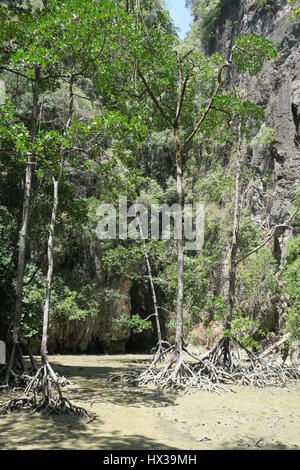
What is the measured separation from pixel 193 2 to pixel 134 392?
28.9 metres

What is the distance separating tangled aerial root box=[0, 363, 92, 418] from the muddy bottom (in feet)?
0.67

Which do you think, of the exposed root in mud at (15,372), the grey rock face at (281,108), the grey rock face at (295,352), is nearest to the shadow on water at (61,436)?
the exposed root in mud at (15,372)

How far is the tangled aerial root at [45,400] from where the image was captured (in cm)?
564

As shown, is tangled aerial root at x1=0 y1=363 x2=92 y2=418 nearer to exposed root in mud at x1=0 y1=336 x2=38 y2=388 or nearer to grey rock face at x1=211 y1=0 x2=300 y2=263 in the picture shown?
exposed root in mud at x1=0 y1=336 x2=38 y2=388

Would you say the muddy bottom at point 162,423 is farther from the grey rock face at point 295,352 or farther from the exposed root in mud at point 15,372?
the grey rock face at point 295,352

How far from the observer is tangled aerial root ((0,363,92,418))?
5.64m

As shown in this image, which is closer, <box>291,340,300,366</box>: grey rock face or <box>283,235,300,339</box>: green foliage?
<box>283,235,300,339</box>: green foliage

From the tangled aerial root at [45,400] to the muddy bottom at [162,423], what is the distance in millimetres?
204

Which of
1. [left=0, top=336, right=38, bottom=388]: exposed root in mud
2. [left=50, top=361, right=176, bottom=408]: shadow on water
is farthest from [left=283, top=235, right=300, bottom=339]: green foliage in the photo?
[left=0, top=336, right=38, bottom=388]: exposed root in mud

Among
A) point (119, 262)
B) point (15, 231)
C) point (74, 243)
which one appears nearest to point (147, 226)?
point (74, 243)

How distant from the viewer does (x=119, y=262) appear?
1398 cm

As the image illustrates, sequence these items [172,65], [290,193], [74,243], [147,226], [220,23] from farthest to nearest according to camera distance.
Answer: [220,23] → [147,226] → [74,243] → [290,193] → [172,65]

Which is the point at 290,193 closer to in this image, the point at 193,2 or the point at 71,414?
the point at 71,414

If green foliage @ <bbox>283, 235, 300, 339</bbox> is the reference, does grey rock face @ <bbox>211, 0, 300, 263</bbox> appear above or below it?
above
